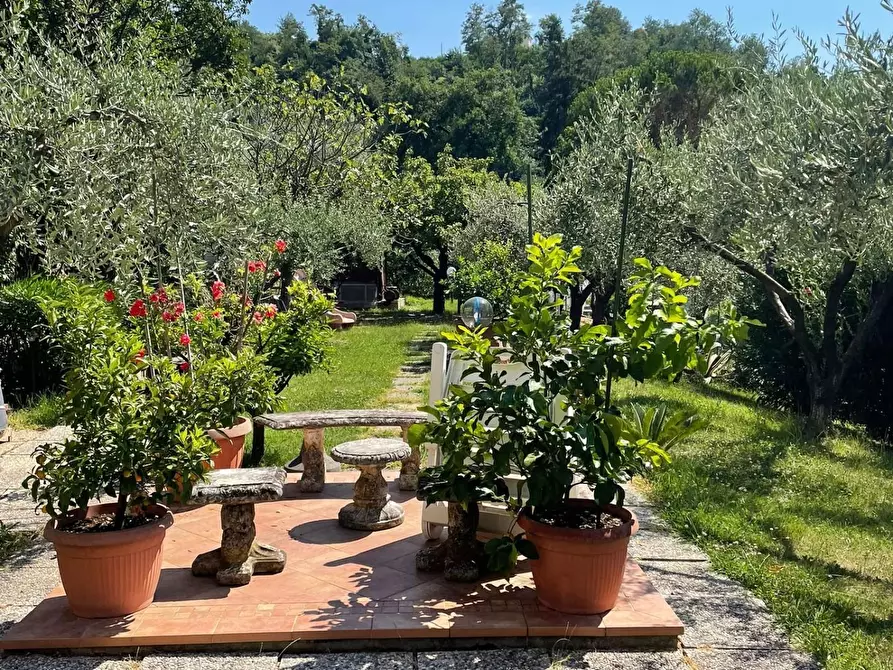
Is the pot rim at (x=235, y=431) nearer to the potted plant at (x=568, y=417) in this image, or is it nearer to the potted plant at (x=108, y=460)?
the potted plant at (x=108, y=460)

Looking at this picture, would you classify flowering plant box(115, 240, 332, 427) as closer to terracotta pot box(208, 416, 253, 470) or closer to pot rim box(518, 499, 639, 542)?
terracotta pot box(208, 416, 253, 470)

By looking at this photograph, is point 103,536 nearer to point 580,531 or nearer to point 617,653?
point 580,531

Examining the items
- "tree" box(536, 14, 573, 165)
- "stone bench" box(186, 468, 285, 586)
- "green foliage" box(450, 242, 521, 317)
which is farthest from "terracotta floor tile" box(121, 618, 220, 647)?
"tree" box(536, 14, 573, 165)

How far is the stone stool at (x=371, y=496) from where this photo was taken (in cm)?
511

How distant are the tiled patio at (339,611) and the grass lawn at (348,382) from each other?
1.10 m

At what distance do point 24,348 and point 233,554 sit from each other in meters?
6.95

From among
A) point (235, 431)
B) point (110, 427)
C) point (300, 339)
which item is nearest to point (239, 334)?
point (300, 339)

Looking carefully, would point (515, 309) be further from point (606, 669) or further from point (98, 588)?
point (98, 588)

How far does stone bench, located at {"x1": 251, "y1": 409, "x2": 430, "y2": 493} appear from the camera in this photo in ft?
19.2

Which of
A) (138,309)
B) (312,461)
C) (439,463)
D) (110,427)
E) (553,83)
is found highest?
(553,83)

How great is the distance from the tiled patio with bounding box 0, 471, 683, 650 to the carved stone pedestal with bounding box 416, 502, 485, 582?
0.06 metres

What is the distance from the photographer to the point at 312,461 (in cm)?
609

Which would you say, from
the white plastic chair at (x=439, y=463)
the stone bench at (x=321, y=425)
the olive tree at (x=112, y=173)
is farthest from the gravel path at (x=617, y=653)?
the olive tree at (x=112, y=173)

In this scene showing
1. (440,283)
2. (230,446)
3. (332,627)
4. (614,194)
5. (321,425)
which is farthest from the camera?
(440,283)
